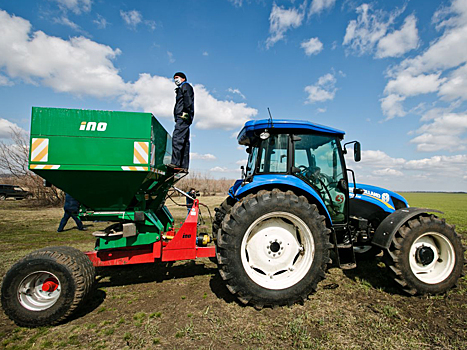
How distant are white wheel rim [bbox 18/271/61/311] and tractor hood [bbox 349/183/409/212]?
4.54 metres

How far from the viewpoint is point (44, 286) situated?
9.57 feet

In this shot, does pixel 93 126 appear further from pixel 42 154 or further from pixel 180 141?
pixel 180 141

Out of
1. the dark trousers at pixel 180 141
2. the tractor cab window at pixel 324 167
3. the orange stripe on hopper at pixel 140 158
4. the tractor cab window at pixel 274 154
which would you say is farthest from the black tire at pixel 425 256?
the orange stripe on hopper at pixel 140 158

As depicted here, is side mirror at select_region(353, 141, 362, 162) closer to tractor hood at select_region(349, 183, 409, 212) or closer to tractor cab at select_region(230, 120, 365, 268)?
tractor cab at select_region(230, 120, 365, 268)

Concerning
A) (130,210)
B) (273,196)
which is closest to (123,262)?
(130,210)

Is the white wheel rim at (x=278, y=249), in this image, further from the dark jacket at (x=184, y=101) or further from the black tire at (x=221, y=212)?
the dark jacket at (x=184, y=101)

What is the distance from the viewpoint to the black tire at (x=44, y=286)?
2803 mm

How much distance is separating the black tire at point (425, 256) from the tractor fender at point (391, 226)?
76 mm

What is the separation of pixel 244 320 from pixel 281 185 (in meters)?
1.80

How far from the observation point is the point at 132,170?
3174mm

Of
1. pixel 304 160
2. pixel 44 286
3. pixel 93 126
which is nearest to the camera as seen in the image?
pixel 44 286

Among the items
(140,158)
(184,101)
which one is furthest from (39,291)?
(184,101)

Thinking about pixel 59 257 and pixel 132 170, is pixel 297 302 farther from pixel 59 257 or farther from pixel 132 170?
pixel 59 257

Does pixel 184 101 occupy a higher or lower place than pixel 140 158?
higher
